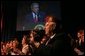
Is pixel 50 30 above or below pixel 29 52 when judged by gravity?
above

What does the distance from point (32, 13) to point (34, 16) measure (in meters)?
0.04

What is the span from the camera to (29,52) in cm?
211

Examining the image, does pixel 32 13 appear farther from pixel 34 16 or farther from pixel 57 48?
pixel 57 48

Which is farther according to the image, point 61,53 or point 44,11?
point 44,11

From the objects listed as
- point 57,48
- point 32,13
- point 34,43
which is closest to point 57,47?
point 57,48

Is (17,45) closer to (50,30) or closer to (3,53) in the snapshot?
(3,53)

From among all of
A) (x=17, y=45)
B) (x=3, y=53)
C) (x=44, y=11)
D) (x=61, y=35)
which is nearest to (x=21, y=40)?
(x=17, y=45)

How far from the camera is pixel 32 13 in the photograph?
2164 millimetres

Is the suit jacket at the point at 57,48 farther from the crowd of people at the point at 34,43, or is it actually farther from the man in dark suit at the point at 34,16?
the man in dark suit at the point at 34,16

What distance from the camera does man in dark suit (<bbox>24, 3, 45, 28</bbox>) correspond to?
2.14m

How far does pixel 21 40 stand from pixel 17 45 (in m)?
0.06

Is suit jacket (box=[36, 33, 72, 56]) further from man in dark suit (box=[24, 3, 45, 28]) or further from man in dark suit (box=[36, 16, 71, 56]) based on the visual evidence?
man in dark suit (box=[24, 3, 45, 28])

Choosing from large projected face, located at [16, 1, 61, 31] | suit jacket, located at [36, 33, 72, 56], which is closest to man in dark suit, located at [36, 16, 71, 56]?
suit jacket, located at [36, 33, 72, 56]

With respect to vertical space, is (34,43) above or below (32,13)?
below
